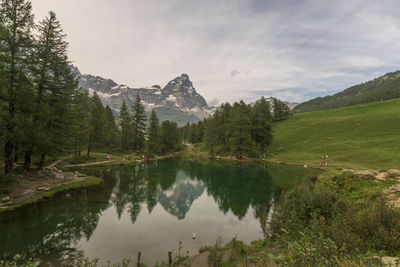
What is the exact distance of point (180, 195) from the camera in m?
29.9

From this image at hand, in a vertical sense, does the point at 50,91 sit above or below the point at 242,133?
above

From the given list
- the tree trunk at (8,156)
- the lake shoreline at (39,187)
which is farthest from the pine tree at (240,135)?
the tree trunk at (8,156)

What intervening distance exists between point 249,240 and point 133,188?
21417 mm

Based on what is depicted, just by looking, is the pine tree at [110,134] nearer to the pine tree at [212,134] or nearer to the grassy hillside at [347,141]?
the pine tree at [212,134]

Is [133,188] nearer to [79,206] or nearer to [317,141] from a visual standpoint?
[79,206]

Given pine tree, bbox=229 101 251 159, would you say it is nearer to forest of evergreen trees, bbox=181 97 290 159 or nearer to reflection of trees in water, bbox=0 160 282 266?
forest of evergreen trees, bbox=181 97 290 159

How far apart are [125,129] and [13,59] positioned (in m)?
59.5

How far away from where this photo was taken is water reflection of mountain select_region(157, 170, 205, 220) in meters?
23.9

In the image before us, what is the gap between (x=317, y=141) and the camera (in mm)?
71438

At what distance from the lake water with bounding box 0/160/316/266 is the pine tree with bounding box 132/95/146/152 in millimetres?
51253

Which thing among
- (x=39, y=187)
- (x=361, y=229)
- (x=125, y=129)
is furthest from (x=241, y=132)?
(x=361, y=229)

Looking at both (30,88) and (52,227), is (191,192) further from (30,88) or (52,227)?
(30,88)

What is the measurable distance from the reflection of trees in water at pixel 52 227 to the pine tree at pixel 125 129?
57707 millimetres

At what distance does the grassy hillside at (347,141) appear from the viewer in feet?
153
